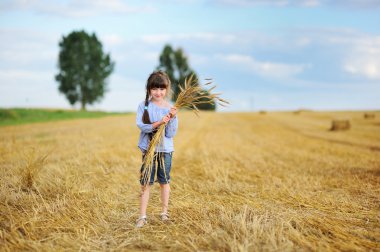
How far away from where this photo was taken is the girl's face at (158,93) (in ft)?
14.6

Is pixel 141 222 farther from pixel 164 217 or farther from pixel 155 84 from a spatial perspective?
pixel 155 84

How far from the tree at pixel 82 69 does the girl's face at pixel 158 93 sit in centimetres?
4573

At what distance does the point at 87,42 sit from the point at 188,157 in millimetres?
43751

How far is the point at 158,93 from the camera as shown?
14.6 ft

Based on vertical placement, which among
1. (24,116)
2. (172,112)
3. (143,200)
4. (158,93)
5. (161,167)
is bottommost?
(143,200)

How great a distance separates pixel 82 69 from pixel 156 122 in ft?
153

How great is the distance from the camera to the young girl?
14.6 feet

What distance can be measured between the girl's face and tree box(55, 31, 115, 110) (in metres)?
45.7

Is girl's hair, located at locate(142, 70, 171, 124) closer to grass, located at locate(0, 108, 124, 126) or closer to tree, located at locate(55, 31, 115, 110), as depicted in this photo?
grass, located at locate(0, 108, 124, 126)

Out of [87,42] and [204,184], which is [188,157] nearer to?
[204,184]

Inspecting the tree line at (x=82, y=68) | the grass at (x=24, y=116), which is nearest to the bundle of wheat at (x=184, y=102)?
the grass at (x=24, y=116)

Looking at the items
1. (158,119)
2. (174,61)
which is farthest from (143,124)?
(174,61)

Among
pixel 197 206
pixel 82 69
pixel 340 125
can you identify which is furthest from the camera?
pixel 82 69

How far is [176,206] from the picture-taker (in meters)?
5.16
